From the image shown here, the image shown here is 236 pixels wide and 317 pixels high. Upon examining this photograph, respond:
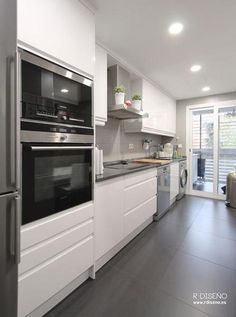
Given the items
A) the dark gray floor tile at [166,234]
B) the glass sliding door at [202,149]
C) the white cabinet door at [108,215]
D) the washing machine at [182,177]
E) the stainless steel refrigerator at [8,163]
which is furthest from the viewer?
the glass sliding door at [202,149]

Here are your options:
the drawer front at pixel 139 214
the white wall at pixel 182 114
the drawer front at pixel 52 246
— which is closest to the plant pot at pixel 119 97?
the drawer front at pixel 139 214

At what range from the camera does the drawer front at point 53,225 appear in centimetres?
111

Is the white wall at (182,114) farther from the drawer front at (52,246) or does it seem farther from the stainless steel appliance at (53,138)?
the drawer front at (52,246)

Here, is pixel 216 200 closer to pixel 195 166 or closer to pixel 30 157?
pixel 195 166

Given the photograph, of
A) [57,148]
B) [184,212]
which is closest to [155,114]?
[184,212]

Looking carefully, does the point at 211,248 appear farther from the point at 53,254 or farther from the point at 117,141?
the point at 117,141

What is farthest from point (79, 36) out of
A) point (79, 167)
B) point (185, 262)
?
point (185, 262)

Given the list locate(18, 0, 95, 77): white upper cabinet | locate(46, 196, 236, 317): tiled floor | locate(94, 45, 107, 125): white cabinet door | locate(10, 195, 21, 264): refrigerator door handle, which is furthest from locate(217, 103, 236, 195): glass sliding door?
locate(10, 195, 21, 264): refrigerator door handle

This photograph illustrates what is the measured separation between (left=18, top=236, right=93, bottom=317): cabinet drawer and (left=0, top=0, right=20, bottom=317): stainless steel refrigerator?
0.51ft

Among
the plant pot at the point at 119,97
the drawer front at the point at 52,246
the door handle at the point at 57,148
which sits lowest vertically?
the drawer front at the point at 52,246

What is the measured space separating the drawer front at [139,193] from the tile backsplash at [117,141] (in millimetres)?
730

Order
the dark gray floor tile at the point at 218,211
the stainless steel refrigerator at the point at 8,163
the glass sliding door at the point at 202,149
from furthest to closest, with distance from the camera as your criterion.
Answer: the glass sliding door at the point at 202,149, the dark gray floor tile at the point at 218,211, the stainless steel refrigerator at the point at 8,163

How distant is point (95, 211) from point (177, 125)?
12.4ft

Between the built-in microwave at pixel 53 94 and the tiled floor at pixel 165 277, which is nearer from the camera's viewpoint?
the built-in microwave at pixel 53 94
